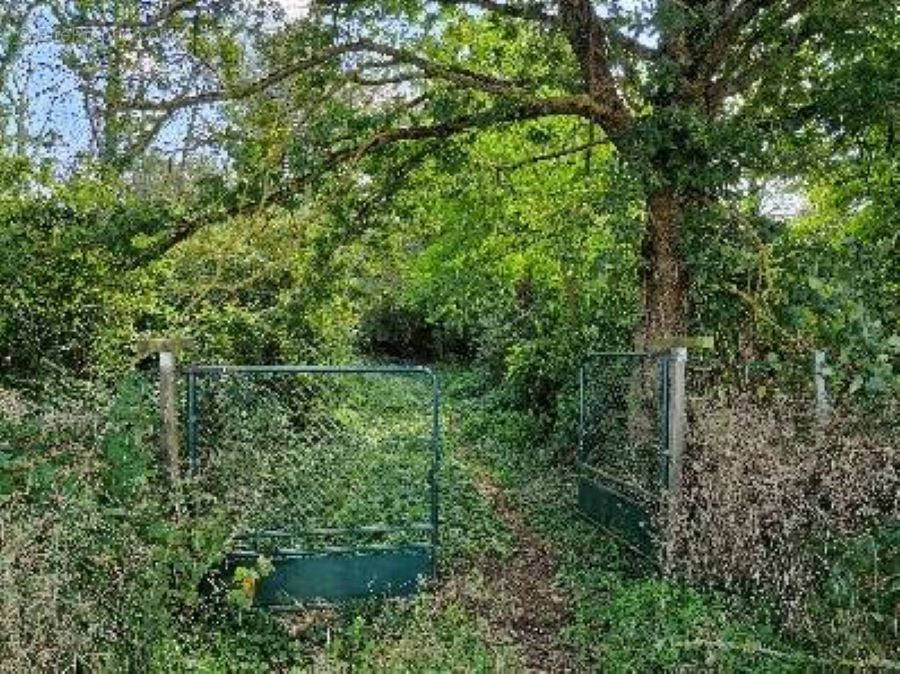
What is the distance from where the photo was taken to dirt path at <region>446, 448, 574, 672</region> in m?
6.71

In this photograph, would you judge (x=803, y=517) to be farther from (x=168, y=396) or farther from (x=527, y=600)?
(x=168, y=396)

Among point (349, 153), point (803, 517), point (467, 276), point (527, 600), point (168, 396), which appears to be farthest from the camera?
point (467, 276)

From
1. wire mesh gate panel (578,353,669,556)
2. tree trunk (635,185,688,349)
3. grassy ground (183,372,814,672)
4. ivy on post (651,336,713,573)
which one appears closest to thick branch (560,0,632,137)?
tree trunk (635,185,688,349)

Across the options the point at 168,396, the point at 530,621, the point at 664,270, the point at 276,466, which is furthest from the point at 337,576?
the point at 664,270

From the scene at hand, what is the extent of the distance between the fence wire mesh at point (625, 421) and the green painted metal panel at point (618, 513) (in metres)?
0.12

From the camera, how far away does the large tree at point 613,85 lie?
332 inches

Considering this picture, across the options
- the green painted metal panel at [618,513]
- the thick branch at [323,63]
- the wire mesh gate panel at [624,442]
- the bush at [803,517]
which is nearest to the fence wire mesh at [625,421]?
the wire mesh gate panel at [624,442]

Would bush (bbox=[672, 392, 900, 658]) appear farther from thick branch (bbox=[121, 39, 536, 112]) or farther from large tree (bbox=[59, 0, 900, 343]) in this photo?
thick branch (bbox=[121, 39, 536, 112])

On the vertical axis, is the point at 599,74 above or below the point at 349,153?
above

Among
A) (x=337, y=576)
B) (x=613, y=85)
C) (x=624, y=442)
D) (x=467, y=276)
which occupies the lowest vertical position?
(x=337, y=576)

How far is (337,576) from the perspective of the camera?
22.4ft

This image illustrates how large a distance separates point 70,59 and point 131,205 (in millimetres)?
1511

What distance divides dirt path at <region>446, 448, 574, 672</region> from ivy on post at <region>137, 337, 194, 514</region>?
7.49ft

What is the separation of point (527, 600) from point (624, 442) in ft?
7.39
